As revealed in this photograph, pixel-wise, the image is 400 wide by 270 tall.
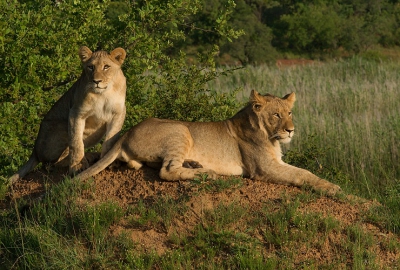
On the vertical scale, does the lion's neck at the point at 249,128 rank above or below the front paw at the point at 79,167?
above

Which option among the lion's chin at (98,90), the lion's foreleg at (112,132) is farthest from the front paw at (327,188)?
the lion's chin at (98,90)

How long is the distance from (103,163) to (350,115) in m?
7.53

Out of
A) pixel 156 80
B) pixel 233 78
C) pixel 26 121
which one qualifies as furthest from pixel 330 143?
pixel 233 78

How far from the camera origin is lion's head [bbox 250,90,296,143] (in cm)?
618

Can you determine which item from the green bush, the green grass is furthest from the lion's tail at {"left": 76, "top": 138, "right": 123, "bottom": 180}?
the green grass

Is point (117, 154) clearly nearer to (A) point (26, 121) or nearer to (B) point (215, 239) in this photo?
(B) point (215, 239)

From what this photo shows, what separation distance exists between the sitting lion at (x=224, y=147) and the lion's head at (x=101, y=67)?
486 millimetres

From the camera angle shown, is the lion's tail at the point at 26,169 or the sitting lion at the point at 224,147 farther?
the lion's tail at the point at 26,169

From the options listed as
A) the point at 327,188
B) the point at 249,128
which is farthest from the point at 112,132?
the point at 327,188

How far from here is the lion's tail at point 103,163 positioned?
597cm

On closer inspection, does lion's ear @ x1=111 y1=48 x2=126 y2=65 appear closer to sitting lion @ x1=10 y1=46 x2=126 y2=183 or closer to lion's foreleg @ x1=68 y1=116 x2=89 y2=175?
sitting lion @ x1=10 y1=46 x2=126 y2=183

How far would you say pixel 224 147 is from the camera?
6316mm

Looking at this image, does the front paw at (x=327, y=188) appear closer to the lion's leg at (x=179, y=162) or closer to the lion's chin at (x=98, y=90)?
the lion's leg at (x=179, y=162)

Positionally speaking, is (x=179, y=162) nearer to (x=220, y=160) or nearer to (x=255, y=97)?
(x=220, y=160)
